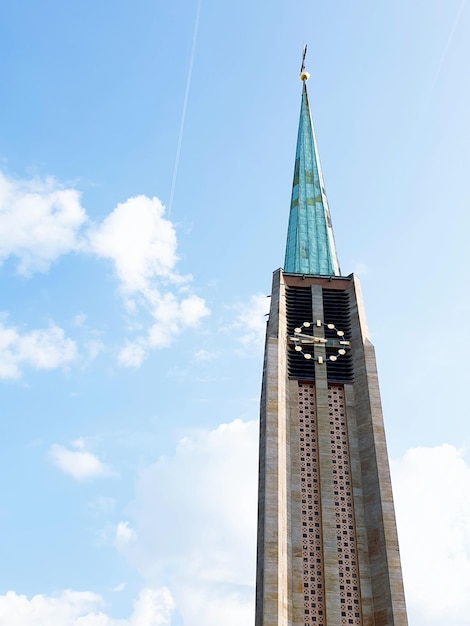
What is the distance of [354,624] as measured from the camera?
34688mm

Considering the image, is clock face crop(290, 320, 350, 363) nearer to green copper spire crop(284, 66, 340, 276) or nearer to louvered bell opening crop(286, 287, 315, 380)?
louvered bell opening crop(286, 287, 315, 380)

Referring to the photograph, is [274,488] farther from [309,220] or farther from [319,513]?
[309,220]

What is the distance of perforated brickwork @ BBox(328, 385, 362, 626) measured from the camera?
35281 mm

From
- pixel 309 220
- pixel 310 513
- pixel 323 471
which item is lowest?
pixel 310 513

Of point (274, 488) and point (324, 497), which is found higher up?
point (324, 497)

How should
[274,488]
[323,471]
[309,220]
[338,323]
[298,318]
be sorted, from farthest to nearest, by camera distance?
[309,220]
[298,318]
[338,323]
[323,471]
[274,488]

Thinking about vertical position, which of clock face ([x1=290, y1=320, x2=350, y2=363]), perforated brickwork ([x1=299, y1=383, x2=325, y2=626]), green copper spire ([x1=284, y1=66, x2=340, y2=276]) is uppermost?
green copper spire ([x1=284, y1=66, x2=340, y2=276])

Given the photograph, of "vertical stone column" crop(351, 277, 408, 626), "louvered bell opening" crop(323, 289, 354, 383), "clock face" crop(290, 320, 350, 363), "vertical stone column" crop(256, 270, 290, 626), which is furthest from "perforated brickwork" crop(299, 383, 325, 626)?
"vertical stone column" crop(351, 277, 408, 626)

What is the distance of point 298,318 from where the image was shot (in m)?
47.0

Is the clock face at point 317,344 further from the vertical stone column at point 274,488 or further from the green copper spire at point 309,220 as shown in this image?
the green copper spire at point 309,220

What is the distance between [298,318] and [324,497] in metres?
12.5

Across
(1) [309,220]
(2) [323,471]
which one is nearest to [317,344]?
(2) [323,471]

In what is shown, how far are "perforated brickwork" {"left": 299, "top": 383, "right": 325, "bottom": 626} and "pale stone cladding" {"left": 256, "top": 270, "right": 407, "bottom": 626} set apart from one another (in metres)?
0.05

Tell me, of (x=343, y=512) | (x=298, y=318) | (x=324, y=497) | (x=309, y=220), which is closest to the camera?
(x=343, y=512)
